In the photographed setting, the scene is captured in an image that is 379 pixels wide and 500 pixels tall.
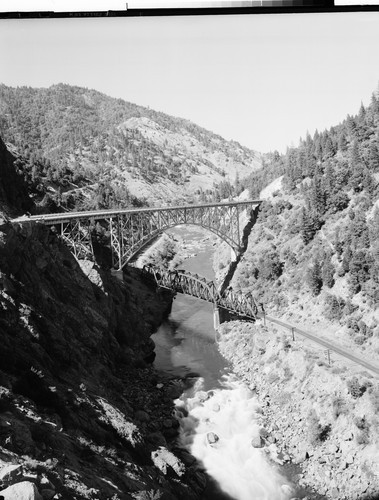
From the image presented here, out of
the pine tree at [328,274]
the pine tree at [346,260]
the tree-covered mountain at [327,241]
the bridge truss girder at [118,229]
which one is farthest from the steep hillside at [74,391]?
the pine tree at [346,260]

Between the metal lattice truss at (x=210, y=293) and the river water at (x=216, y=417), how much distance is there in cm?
331

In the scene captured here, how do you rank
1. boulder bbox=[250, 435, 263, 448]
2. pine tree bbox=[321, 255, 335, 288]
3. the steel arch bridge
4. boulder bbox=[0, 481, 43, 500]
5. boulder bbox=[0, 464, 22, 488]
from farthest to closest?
pine tree bbox=[321, 255, 335, 288]
the steel arch bridge
boulder bbox=[250, 435, 263, 448]
boulder bbox=[0, 464, 22, 488]
boulder bbox=[0, 481, 43, 500]

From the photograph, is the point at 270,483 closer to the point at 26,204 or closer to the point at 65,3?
the point at 65,3

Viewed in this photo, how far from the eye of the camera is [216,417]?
25.2m

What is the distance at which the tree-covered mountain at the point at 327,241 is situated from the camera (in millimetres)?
32219

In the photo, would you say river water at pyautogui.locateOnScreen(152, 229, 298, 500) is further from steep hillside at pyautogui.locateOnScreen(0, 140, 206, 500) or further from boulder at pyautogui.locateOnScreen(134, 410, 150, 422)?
boulder at pyautogui.locateOnScreen(134, 410, 150, 422)

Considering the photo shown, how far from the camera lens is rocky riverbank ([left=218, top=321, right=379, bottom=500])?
769 inches

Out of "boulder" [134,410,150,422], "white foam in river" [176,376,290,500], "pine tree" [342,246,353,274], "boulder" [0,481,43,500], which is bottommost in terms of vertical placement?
"white foam in river" [176,376,290,500]

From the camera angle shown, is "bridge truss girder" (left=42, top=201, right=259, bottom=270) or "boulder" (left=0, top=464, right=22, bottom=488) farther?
"bridge truss girder" (left=42, top=201, right=259, bottom=270)

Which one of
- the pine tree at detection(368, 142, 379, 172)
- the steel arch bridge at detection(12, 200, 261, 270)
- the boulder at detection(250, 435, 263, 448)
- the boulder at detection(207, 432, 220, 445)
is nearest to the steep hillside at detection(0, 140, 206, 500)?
the boulder at detection(207, 432, 220, 445)

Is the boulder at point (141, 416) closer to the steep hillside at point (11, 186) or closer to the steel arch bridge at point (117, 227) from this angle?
the steel arch bridge at point (117, 227)

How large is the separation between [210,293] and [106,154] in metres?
111

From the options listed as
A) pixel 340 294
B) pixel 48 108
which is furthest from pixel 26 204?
pixel 48 108

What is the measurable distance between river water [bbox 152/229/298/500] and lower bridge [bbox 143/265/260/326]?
10.5ft
